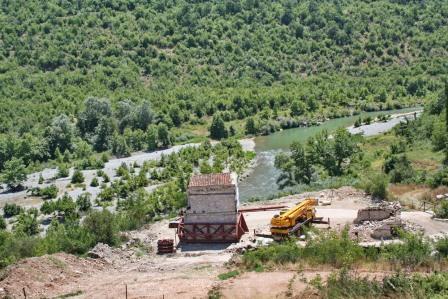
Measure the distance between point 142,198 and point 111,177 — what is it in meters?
14.8

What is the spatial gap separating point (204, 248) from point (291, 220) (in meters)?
5.05

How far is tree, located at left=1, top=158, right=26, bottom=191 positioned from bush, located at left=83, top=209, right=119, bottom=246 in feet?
105

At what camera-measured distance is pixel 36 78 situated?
4405 inches

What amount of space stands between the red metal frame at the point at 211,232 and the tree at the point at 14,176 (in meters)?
34.6

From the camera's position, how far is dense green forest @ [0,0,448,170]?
92125mm

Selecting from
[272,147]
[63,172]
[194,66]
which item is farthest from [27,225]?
[194,66]

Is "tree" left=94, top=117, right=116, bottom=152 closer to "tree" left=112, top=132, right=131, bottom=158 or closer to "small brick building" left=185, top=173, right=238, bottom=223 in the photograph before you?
"tree" left=112, top=132, right=131, bottom=158

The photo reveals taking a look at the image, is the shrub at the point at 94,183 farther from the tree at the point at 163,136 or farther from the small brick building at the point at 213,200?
the small brick building at the point at 213,200

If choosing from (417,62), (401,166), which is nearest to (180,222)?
(401,166)

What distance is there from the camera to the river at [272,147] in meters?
59.4

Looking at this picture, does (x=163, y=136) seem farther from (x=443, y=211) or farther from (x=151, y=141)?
(x=443, y=211)

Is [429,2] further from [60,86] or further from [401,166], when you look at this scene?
[401,166]

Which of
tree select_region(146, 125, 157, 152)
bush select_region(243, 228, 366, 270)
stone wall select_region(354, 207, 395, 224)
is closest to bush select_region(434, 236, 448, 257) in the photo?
bush select_region(243, 228, 366, 270)

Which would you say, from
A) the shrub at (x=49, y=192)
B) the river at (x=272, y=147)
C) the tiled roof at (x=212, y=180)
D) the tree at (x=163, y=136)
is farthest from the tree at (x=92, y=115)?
the tiled roof at (x=212, y=180)
